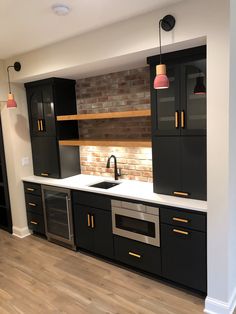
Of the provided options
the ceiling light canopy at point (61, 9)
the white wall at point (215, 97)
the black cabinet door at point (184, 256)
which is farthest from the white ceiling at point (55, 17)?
the black cabinet door at point (184, 256)

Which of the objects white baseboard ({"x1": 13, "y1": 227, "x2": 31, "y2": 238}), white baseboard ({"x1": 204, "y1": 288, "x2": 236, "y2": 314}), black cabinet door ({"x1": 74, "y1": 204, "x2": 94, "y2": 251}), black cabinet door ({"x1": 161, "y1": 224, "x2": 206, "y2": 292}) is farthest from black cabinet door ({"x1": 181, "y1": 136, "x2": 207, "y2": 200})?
white baseboard ({"x1": 13, "y1": 227, "x2": 31, "y2": 238})

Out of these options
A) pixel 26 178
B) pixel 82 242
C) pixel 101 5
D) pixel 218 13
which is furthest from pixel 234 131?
pixel 26 178

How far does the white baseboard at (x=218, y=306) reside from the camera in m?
2.24

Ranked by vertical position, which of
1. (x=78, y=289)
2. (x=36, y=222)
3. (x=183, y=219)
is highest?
(x=183, y=219)

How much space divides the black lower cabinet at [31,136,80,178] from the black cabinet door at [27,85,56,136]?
0.12 metres

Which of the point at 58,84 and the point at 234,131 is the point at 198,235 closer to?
the point at 234,131

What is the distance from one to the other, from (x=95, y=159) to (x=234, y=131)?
7.07 feet

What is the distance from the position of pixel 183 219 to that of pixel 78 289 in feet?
4.50

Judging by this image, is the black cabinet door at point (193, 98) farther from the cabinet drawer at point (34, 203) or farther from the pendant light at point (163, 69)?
the cabinet drawer at point (34, 203)

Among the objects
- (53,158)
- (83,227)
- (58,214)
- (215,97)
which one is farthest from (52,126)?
(215,97)

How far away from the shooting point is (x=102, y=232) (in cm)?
310

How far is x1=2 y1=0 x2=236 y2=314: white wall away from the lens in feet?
6.59

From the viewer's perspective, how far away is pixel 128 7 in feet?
7.16

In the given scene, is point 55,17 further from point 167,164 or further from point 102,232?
point 102,232
